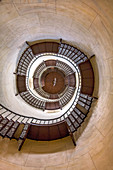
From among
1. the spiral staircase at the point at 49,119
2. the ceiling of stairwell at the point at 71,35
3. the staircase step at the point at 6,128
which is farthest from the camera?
the spiral staircase at the point at 49,119

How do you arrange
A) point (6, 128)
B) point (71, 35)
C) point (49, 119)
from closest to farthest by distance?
point (6, 128) < point (71, 35) < point (49, 119)

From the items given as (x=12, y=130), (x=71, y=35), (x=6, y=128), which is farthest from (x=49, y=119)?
(x=71, y=35)

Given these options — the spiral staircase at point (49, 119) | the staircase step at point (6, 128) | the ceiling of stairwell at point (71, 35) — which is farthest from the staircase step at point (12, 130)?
the ceiling of stairwell at point (71, 35)

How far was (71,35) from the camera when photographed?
4.40 metres

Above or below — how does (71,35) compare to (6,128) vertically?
above

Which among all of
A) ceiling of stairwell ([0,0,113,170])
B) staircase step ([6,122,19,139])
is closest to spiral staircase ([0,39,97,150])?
staircase step ([6,122,19,139])

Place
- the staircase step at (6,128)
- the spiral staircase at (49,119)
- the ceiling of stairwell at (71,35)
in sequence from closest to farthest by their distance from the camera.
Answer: the ceiling of stairwell at (71,35) < the staircase step at (6,128) < the spiral staircase at (49,119)

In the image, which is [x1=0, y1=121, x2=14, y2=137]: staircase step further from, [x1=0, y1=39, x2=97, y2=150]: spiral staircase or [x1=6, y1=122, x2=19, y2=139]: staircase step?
[x1=6, y1=122, x2=19, y2=139]: staircase step

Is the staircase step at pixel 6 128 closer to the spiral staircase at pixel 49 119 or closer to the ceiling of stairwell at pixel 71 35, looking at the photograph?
the spiral staircase at pixel 49 119

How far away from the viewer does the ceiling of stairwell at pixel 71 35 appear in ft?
9.82

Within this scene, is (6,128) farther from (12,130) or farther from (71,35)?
(71,35)

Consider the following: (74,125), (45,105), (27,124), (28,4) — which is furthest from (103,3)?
(45,105)

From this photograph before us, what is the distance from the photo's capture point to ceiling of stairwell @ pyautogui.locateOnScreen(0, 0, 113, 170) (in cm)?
299

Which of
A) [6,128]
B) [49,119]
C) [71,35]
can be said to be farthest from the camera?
[49,119]
